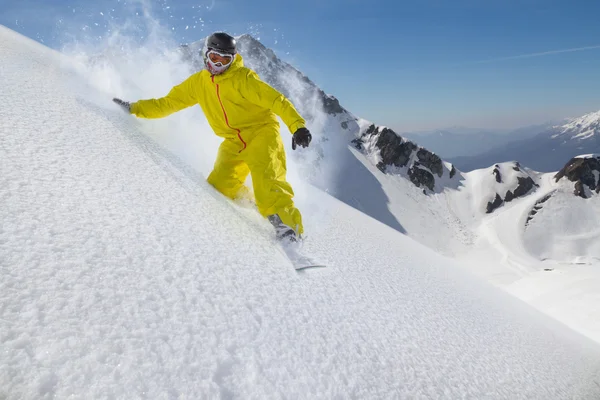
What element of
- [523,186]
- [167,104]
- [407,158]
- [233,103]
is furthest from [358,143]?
[233,103]

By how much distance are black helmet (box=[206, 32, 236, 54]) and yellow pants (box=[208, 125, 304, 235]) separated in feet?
2.36

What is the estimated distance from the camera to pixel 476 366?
1.93m

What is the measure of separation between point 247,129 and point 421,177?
58015 millimetres

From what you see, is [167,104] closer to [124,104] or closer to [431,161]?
[124,104]

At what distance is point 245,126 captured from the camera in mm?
3119

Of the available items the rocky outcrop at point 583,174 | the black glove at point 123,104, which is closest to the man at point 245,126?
the black glove at point 123,104

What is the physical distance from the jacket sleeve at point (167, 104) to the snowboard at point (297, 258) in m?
1.95

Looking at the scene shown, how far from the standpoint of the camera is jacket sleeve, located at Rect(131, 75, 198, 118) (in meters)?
3.41

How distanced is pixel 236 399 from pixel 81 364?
0.44 m

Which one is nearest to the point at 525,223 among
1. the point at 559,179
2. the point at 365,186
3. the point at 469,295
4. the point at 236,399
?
the point at 559,179

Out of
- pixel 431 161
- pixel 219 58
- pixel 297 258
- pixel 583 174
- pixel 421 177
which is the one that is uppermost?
pixel 583 174

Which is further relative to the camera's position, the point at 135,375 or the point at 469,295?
the point at 469,295

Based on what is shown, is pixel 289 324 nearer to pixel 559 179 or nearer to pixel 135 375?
pixel 135 375

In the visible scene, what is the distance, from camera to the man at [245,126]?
2711 millimetres
